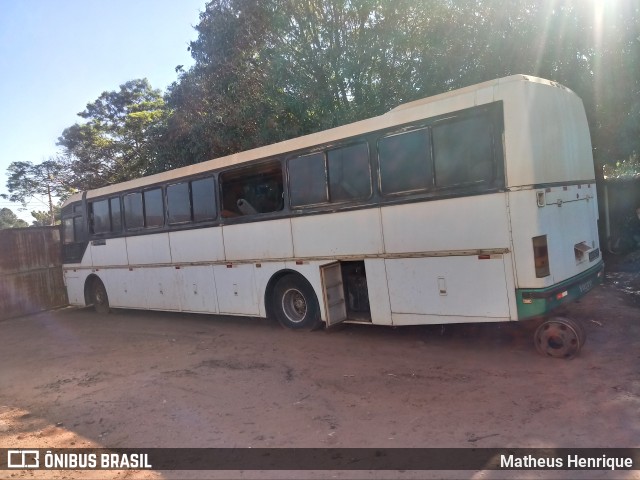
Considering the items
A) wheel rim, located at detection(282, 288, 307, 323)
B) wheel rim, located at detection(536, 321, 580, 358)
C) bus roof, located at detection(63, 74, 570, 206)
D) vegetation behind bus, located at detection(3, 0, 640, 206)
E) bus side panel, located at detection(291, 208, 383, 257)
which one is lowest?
wheel rim, located at detection(536, 321, 580, 358)

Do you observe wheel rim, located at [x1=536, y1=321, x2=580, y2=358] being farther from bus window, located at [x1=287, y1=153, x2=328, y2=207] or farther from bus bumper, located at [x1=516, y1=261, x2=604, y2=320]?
bus window, located at [x1=287, y1=153, x2=328, y2=207]

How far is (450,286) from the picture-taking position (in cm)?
604

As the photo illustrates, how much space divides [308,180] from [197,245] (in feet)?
10.2

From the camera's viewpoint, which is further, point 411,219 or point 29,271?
point 29,271

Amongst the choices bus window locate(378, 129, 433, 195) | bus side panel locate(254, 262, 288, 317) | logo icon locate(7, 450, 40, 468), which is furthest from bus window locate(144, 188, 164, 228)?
logo icon locate(7, 450, 40, 468)

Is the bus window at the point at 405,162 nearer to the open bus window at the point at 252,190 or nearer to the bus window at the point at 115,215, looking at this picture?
the open bus window at the point at 252,190

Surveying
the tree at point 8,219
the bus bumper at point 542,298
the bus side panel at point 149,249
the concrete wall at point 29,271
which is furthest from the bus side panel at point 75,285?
the tree at point 8,219

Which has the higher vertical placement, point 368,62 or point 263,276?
point 368,62

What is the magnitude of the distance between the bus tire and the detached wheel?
6.06m

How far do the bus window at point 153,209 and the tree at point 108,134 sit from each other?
54.2 feet

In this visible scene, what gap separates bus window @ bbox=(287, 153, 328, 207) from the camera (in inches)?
292

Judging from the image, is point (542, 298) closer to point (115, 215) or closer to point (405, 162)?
point (405, 162)

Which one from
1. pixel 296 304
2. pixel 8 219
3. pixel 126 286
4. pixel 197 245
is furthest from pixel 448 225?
pixel 8 219

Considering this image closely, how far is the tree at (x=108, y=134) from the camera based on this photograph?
27.5 m
